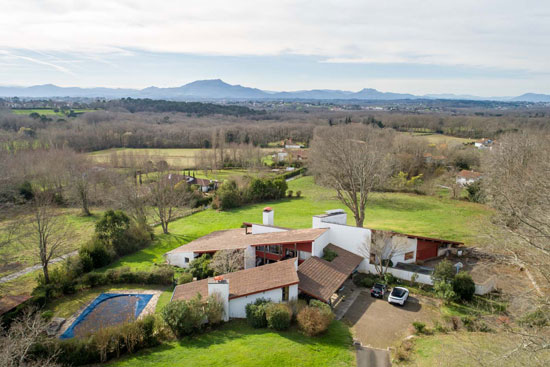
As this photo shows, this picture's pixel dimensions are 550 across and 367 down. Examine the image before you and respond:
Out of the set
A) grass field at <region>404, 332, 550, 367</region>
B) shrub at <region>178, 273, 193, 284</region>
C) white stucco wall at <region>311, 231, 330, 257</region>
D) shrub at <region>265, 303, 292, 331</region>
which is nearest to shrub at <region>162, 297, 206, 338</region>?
shrub at <region>265, 303, 292, 331</region>

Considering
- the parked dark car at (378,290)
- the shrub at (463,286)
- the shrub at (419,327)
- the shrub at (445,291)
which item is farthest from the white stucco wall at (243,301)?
the shrub at (463,286)

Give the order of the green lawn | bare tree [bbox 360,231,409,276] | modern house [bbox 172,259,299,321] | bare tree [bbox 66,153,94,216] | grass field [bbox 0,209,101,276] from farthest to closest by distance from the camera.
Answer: bare tree [bbox 66,153,94,216] → grass field [bbox 0,209,101,276] → bare tree [bbox 360,231,409,276] → modern house [bbox 172,259,299,321] → the green lawn

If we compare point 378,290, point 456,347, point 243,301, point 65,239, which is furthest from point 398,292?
point 65,239

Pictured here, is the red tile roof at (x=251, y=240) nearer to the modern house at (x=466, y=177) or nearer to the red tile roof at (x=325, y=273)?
the red tile roof at (x=325, y=273)

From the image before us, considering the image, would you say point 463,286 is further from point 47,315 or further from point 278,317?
point 47,315

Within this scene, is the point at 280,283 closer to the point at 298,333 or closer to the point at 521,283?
the point at 298,333

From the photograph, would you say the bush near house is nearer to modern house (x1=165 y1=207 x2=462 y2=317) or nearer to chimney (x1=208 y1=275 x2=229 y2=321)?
modern house (x1=165 y1=207 x2=462 y2=317)

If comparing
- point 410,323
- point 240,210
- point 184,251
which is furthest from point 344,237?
point 240,210
